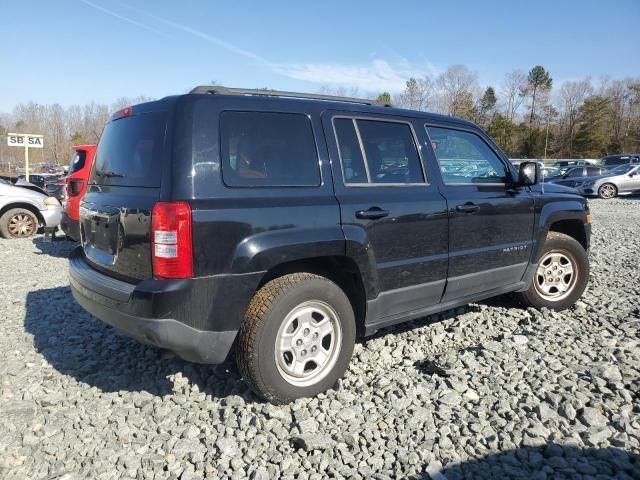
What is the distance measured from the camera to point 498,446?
270 centimetres

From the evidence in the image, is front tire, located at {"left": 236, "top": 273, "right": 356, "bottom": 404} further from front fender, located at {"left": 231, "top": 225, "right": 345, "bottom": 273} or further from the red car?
the red car

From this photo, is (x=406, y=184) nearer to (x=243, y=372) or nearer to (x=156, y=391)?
(x=243, y=372)

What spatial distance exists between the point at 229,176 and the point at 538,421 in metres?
2.37

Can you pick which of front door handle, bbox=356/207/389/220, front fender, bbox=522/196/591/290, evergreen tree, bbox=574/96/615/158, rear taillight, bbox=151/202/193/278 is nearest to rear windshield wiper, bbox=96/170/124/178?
rear taillight, bbox=151/202/193/278

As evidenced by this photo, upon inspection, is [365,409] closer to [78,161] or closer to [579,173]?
[78,161]

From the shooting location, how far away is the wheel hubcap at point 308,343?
311cm

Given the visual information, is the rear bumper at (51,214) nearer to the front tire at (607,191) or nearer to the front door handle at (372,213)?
the front door handle at (372,213)

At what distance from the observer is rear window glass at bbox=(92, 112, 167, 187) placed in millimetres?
2898

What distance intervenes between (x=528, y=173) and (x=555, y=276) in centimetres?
126

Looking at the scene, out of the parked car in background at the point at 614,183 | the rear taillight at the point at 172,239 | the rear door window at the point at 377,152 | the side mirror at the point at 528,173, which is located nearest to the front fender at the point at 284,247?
the rear taillight at the point at 172,239

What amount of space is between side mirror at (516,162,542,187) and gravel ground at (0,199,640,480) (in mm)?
1329

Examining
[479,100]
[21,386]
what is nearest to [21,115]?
[479,100]

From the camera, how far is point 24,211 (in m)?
10.4

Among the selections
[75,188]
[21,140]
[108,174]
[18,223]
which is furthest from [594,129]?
[108,174]
